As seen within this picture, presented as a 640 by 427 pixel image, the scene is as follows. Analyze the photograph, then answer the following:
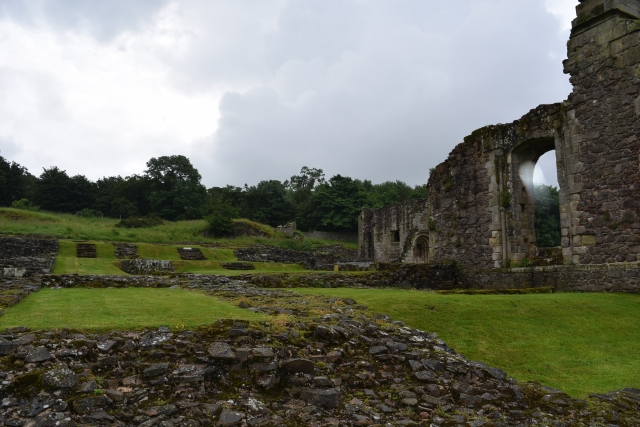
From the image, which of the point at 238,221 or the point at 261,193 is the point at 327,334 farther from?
the point at 261,193

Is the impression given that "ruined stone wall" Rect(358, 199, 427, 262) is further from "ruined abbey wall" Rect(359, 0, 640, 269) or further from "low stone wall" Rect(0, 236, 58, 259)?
"low stone wall" Rect(0, 236, 58, 259)

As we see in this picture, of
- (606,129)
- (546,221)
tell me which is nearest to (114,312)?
(606,129)

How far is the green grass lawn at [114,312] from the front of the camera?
571 cm

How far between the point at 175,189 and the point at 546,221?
45.9 metres

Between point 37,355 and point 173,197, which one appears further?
point 173,197

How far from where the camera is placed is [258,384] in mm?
4891

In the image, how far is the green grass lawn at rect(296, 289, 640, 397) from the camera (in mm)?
6508

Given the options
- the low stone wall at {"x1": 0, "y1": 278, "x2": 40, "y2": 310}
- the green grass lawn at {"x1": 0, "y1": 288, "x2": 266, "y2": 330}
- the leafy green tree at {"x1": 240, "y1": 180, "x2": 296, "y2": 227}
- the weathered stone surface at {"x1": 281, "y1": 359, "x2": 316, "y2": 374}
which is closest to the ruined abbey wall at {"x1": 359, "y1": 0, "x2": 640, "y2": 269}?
the green grass lawn at {"x1": 0, "y1": 288, "x2": 266, "y2": 330}

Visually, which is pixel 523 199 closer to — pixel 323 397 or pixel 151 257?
pixel 323 397

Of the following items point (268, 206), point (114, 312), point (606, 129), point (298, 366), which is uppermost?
point (268, 206)

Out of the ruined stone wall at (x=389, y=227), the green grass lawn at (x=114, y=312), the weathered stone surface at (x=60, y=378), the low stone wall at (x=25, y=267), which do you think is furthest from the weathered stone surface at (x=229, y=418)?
the ruined stone wall at (x=389, y=227)

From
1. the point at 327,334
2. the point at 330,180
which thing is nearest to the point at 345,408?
the point at 327,334

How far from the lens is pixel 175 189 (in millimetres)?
65375

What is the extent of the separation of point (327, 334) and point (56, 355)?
3.01m
